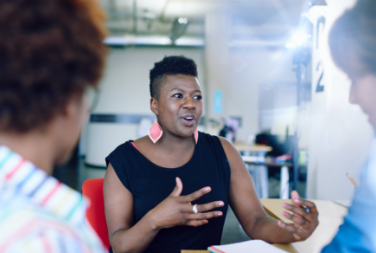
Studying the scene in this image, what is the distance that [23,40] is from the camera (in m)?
0.41

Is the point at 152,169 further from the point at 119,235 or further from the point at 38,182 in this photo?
the point at 38,182

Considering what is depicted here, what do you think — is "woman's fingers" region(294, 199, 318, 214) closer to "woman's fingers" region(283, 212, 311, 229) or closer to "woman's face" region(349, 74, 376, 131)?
"woman's fingers" region(283, 212, 311, 229)

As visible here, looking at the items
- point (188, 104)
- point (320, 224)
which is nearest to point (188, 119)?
point (188, 104)

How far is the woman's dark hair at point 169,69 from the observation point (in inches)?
51.0

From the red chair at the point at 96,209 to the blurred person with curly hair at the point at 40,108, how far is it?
2.53 feet

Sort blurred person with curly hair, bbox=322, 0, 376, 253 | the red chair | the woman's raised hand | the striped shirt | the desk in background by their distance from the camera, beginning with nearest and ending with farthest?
the striped shirt → blurred person with curly hair, bbox=322, 0, 376, 253 → the woman's raised hand → the red chair → the desk in background

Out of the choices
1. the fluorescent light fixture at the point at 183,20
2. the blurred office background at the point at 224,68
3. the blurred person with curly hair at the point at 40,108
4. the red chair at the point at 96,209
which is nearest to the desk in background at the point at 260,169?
the blurred office background at the point at 224,68

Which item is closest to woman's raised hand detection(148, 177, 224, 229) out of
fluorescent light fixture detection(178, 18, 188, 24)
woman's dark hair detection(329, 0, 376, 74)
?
woman's dark hair detection(329, 0, 376, 74)

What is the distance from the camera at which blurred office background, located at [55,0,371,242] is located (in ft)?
12.9

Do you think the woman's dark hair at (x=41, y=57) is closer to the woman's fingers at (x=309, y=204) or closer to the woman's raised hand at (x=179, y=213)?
the woman's raised hand at (x=179, y=213)

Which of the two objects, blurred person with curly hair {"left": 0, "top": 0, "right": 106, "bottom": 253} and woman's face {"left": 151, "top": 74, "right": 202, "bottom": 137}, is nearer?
blurred person with curly hair {"left": 0, "top": 0, "right": 106, "bottom": 253}

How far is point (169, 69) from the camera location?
1.30 metres

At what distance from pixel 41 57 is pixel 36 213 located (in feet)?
0.74

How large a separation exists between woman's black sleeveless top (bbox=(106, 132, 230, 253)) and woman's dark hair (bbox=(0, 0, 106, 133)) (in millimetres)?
744
